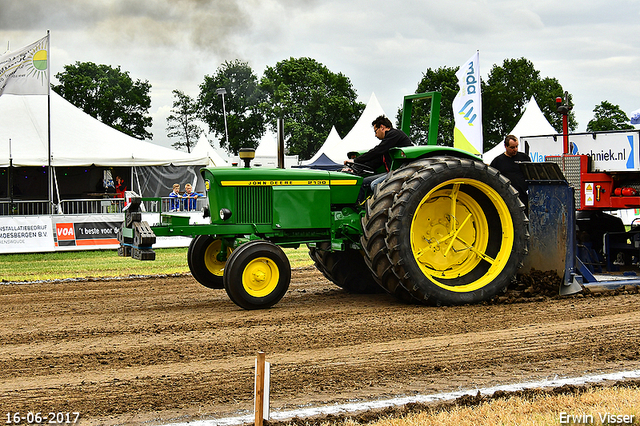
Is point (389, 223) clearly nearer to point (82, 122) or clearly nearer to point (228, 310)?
point (228, 310)

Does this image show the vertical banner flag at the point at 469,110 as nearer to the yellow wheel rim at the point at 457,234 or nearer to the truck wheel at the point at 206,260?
the yellow wheel rim at the point at 457,234

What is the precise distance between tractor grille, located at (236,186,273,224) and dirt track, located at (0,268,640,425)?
975 millimetres

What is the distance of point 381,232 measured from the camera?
6688 millimetres

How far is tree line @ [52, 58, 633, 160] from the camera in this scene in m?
58.8

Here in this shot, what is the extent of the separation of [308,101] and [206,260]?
5854cm

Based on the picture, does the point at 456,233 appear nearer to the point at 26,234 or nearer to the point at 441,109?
the point at 26,234

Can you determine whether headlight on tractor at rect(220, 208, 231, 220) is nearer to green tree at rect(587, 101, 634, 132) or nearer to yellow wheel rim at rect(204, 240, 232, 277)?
yellow wheel rim at rect(204, 240, 232, 277)

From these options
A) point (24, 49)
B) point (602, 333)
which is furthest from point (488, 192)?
point (24, 49)

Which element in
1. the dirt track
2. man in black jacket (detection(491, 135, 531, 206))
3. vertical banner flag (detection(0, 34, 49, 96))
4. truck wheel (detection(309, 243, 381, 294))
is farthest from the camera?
vertical banner flag (detection(0, 34, 49, 96))

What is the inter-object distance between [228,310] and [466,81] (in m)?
11.8

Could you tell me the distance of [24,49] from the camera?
56.5 ft

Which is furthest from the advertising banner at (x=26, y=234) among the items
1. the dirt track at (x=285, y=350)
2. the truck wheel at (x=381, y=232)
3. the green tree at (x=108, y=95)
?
the green tree at (x=108, y=95)

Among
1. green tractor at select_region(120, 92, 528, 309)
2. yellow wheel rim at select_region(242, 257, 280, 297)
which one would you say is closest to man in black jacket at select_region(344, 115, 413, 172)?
green tractor at select_region(120, 92, 528, 309)

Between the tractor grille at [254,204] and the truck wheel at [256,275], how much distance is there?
0.45 m
